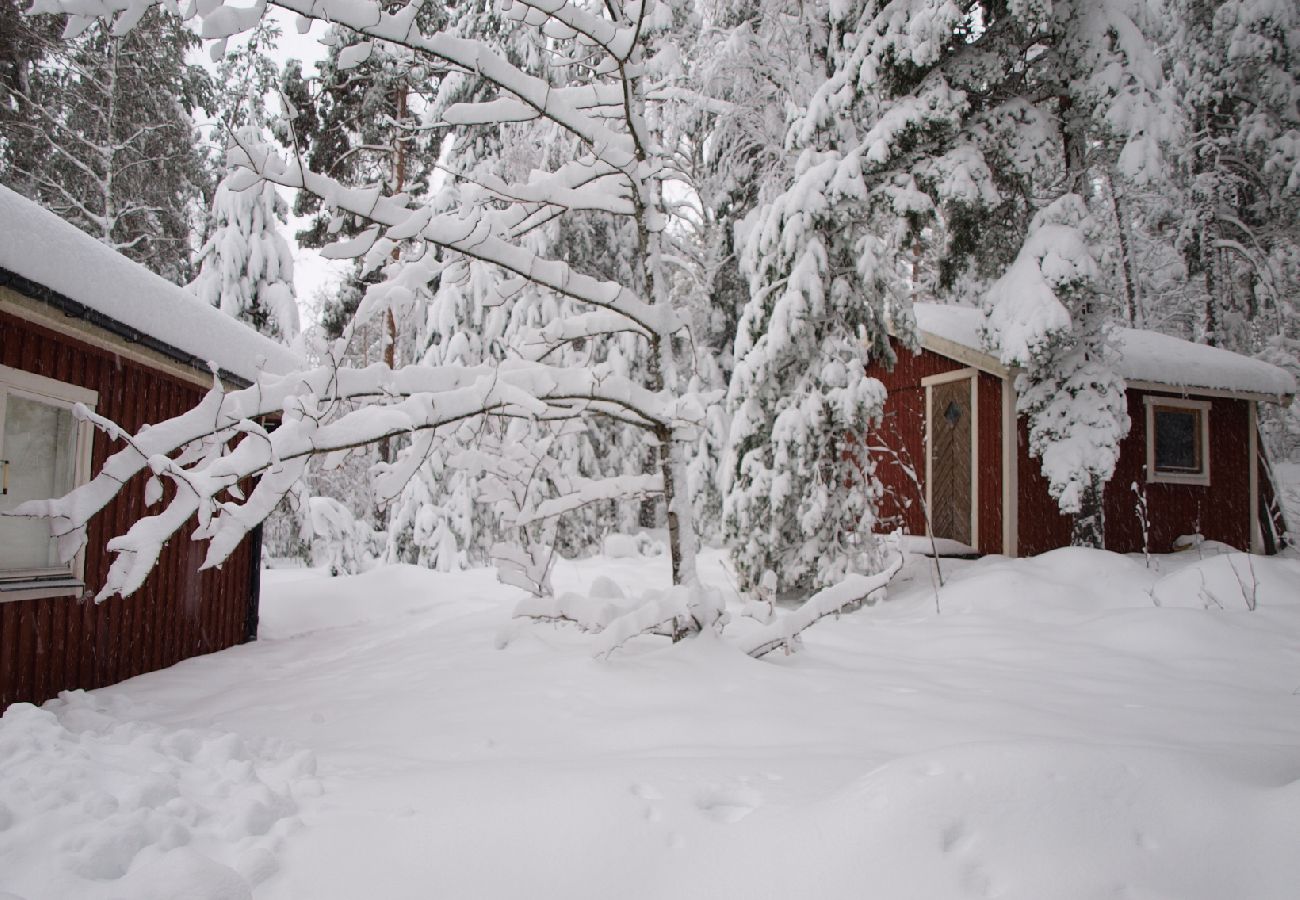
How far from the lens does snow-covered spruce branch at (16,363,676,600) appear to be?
2.30 metres

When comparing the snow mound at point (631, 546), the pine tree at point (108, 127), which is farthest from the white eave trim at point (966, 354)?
the pine tree at point (108, 127)

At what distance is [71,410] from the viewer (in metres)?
4.76

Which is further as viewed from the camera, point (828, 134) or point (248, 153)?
point (828, 134)

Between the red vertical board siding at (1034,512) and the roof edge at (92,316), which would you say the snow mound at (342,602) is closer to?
the roof edge at (92,316)

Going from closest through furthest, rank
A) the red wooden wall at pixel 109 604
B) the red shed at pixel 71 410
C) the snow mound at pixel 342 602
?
the red shed at pixel 71 410
the red wooden wall at pixel 109 604
the snow mound at pixel 342 602

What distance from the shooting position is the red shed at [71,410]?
4.02m

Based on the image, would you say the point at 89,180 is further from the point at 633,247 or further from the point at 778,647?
the point at 778,647

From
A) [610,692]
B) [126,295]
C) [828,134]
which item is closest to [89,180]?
[126,295]

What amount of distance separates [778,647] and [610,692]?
1255 millimetres

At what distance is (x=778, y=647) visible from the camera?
4387 millimetres

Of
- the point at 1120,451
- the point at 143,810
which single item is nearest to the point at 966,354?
the point at 1120,451

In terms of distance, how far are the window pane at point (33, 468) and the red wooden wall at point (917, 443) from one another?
8799mm

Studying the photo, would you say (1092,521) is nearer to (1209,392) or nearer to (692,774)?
(1209,392)

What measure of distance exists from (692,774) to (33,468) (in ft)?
14.8
